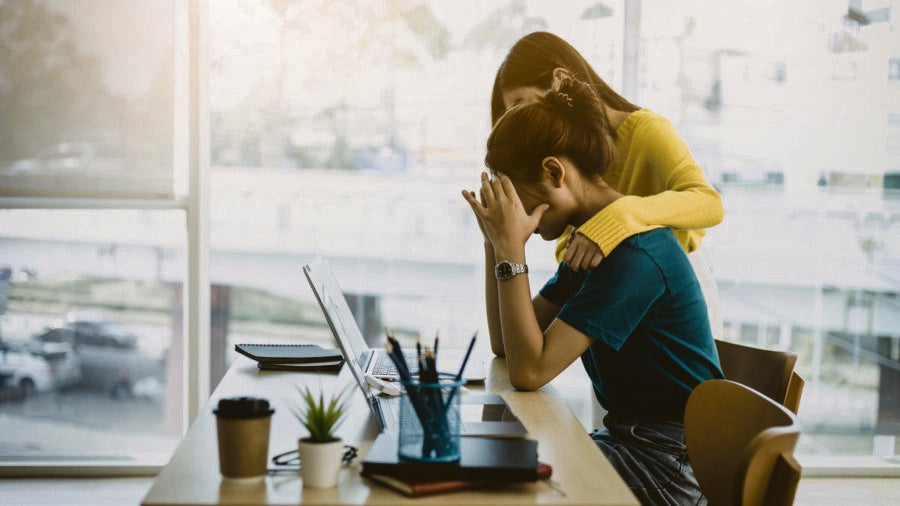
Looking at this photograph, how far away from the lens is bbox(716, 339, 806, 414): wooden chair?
1.63m

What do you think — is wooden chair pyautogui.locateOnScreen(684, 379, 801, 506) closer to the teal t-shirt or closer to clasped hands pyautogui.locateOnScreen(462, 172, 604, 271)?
the teal t-shirt

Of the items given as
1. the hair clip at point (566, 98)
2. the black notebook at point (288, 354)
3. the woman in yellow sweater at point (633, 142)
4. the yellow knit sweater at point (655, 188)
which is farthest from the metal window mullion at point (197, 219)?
the hair clip at point (566, 98)

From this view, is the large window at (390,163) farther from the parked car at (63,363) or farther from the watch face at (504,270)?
the watch face at (504,270)

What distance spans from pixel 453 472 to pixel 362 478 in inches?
4.9

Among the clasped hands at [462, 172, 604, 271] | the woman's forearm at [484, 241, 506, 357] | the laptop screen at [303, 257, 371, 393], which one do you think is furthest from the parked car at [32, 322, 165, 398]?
the clasped hands at [462, 172, 604, 271]

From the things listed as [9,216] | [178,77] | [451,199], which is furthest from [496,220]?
[9,216]

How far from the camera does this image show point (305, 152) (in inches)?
129

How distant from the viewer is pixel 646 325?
1.56 meters

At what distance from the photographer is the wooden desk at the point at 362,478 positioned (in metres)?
1.02

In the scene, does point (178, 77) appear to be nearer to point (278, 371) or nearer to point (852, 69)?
point (278, 371)

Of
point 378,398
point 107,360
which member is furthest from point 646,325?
point 107,360

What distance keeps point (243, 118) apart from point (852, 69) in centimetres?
237

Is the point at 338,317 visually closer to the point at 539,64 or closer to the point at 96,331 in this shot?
the point at 539,64

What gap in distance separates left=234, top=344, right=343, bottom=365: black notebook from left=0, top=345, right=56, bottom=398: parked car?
162 centimetres
